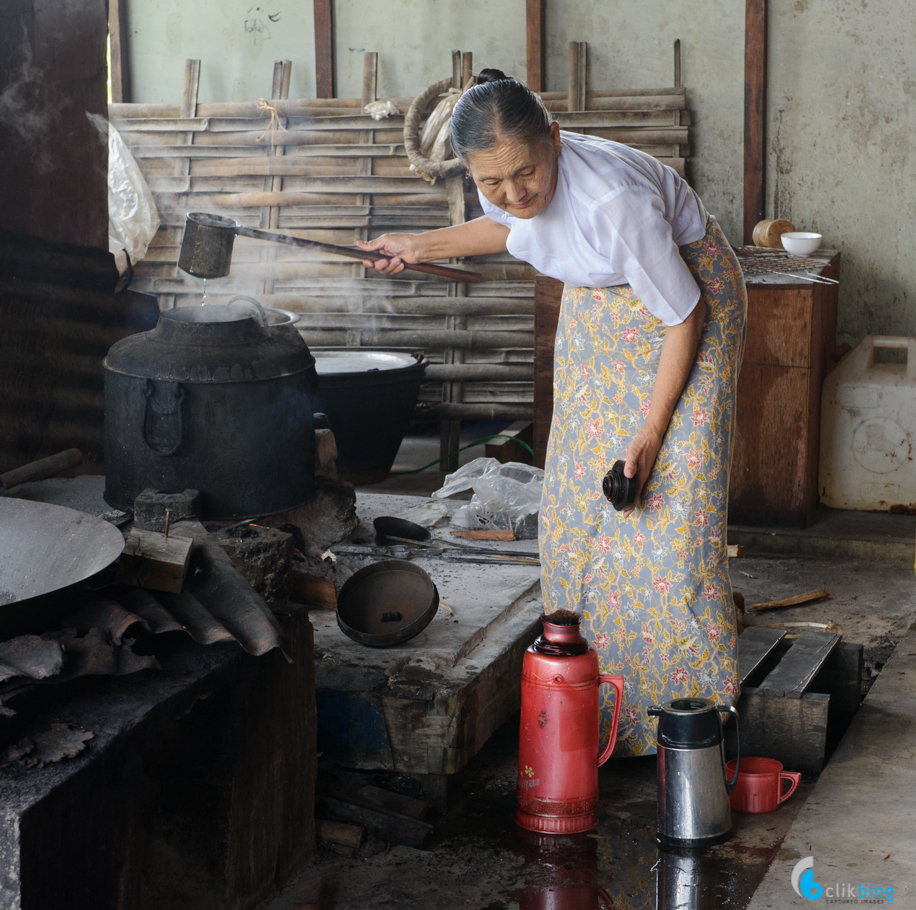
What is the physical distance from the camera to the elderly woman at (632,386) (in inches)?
107

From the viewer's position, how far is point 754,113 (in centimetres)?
659

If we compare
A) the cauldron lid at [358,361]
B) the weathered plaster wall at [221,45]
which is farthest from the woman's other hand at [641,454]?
the weathered plaster wall at [221,45]

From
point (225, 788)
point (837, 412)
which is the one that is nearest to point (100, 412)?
point (225, 788)

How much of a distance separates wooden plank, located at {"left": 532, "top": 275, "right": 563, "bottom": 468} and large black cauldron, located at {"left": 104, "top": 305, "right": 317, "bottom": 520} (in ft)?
7.82

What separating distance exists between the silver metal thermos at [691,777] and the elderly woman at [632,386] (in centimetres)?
34

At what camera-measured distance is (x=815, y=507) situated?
590cm

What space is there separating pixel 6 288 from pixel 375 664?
1973mm

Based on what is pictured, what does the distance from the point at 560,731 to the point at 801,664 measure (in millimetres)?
1012

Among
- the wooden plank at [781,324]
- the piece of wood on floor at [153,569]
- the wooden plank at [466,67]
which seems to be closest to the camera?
the piece of wood on floor at [153,569]

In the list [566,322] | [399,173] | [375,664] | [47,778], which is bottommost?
[375,664]

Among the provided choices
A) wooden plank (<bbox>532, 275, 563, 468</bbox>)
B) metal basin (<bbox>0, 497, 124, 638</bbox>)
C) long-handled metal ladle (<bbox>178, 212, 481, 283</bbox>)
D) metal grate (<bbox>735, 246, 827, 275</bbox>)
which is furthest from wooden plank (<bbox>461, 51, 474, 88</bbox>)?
metal basin (<bbox>0, 497, 124, 638</bbox>)

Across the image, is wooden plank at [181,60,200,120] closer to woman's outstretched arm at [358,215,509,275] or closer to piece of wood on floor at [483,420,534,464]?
piece of wood on floor at [483,420,534,464]

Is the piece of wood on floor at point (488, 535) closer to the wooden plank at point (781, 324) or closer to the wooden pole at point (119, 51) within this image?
the wooden plank at point (781, 324)

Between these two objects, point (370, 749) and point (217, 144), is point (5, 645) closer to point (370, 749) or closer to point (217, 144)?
point (370, 749)
